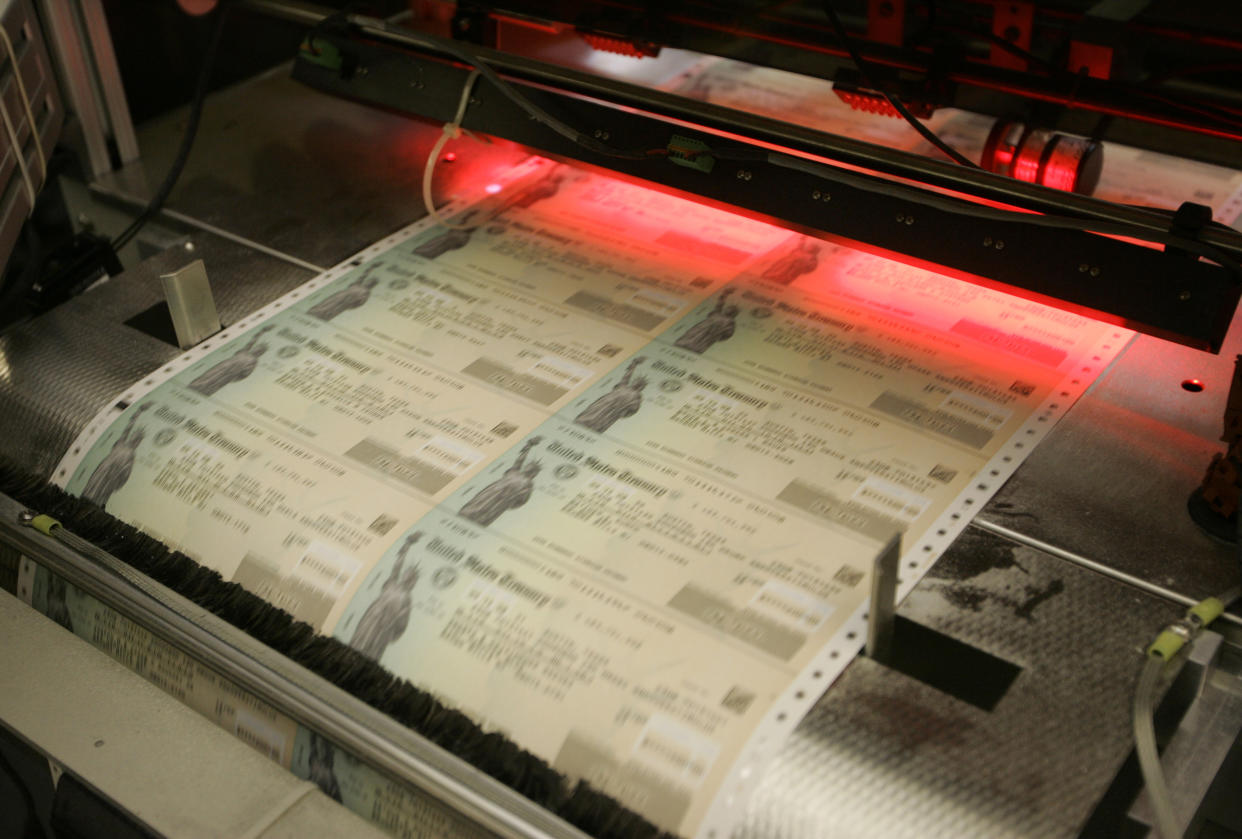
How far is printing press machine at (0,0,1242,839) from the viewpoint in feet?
3.56

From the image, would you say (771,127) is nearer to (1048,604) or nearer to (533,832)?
(1048,604)

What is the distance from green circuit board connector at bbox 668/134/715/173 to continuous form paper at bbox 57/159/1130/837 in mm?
178

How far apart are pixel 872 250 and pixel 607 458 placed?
446 mm

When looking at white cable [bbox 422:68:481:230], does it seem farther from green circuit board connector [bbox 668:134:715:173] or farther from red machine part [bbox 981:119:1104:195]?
red machine part [bbox 981:119:1104:195]

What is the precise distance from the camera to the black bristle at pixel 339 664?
1081 millimetres

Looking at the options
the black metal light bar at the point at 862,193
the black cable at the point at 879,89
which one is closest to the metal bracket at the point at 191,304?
the black metal light bar at the point at 862,193

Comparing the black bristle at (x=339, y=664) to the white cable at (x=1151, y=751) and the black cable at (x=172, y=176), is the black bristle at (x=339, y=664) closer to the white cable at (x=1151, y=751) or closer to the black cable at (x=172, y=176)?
the white cable at (x=1151, y=751)

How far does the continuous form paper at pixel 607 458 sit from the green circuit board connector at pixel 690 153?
0.18 m

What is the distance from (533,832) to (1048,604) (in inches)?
22.1

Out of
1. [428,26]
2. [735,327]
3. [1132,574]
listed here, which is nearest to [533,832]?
[1132,574]

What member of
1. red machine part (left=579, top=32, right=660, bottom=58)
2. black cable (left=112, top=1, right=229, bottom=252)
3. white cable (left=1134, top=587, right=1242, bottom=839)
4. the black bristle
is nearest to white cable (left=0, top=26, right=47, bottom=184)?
black cable (left=112, top=1, right=229, bottom=252)

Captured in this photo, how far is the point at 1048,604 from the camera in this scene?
120 centimetres

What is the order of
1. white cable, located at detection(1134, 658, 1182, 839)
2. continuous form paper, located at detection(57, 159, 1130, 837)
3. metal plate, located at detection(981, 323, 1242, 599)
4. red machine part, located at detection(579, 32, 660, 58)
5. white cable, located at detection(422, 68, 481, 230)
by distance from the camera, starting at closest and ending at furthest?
1. white cable, located at detection(1134, 658, 1182, 839)
2. continuous form paper, located at detection(57, 159, 1130, 837)
3. metal plate, located at detection(981, 323, 1242, 599)
4. white cable, located at detection(422, 68, 481, 230)
5. red machine part, located at detection(579, 32, 660, 58)

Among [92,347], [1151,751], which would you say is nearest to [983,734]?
[1151,751]
